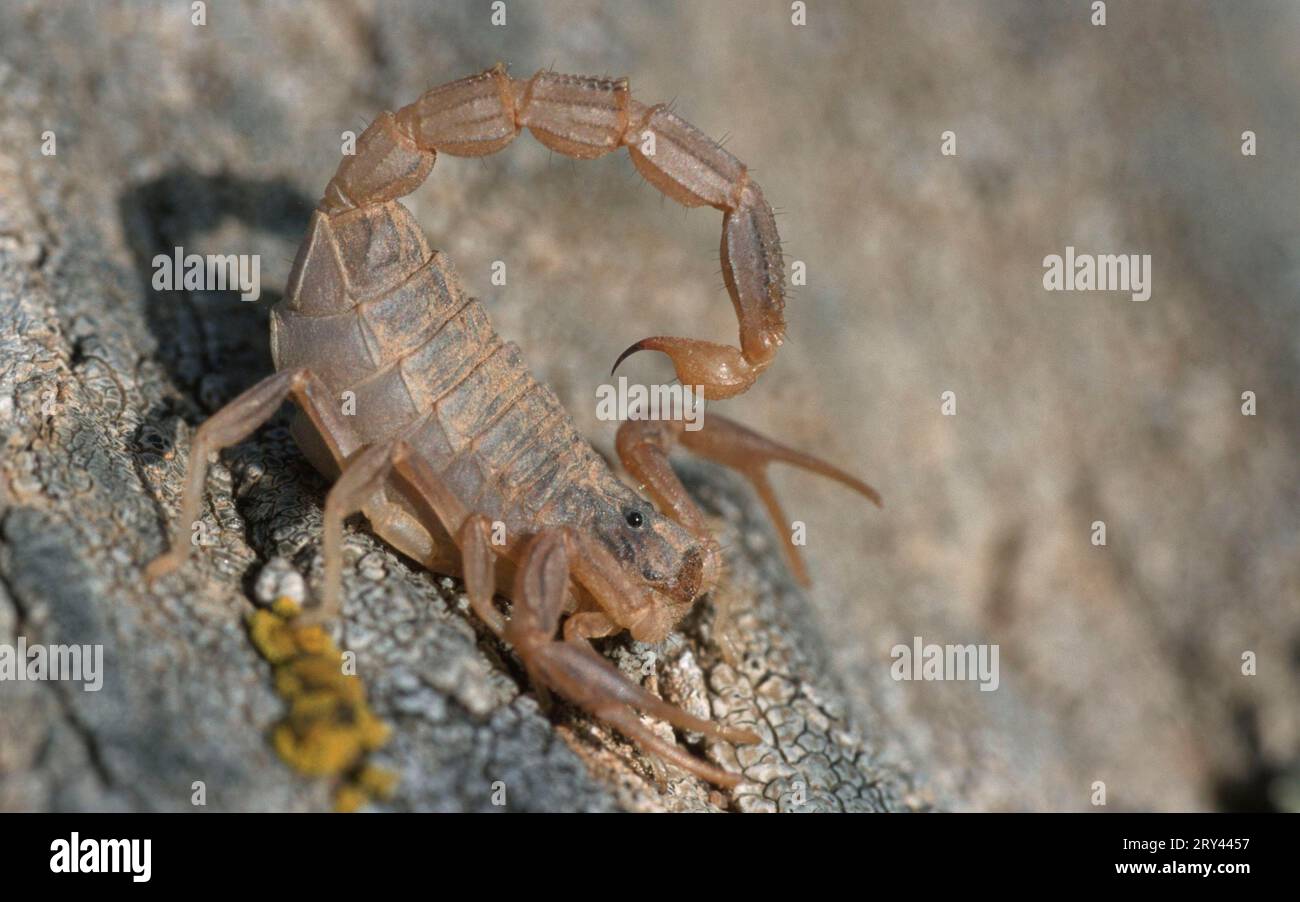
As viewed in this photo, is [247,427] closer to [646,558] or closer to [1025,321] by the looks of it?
[646,558]

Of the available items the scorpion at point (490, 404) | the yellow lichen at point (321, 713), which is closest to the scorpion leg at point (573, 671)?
the scorpion at point (490, 404)

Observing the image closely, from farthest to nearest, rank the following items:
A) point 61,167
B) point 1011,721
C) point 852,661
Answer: point 1011,721
point 852,661
point 61,167

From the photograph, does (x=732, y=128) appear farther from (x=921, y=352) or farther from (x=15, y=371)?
(x=15, y=371)

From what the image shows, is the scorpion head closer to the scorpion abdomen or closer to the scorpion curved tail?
the scorpion abdomen

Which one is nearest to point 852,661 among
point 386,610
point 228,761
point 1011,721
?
point 1011,721

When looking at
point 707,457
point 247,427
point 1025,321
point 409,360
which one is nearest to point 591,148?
point 409,360
